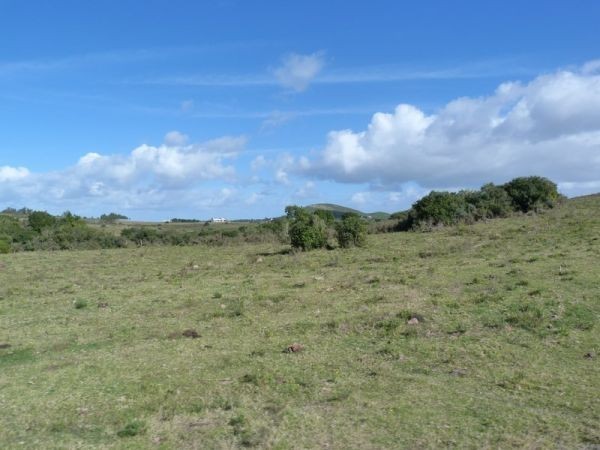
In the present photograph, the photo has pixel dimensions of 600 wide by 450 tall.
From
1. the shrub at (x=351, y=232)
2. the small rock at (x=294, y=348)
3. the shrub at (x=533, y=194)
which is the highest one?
the shrub at (x=533, y=194)

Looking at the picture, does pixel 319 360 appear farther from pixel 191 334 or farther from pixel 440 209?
pixel 440 209

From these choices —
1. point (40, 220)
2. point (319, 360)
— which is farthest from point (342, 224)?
point (40, 220)

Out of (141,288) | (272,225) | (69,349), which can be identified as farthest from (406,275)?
(272,225)

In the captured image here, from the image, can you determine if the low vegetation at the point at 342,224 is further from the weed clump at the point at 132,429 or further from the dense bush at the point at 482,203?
the weed clump at the point at 132,429

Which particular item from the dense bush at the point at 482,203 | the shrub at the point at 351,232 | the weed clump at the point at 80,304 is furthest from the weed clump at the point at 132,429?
the dense bush at the point at 482,203

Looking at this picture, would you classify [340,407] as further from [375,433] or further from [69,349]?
[69,349]

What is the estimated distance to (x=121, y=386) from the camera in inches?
321

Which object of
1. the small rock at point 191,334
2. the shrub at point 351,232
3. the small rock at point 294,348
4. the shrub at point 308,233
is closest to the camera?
the small rock at point 294,348

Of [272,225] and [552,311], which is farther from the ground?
[272,225]

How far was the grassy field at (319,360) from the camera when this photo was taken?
624cm

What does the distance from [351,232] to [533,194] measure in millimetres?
16454

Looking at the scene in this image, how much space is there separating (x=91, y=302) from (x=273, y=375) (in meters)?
9.42

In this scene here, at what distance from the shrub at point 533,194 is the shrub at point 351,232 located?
1504 cm

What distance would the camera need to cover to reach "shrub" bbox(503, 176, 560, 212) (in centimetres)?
3703
